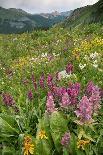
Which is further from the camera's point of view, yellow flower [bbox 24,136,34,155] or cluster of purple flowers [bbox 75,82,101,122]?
cluster of purple flowers [bbox 75,82,101,122]

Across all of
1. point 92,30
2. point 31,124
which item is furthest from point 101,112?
point 92,30

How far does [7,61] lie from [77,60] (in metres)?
5.59

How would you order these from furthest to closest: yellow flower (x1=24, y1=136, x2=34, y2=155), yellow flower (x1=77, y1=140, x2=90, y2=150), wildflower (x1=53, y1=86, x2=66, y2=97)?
wildflower (x1=53, y1=86, x2=66, y2=97)
yellow flower (x1=77, y1=140, x2=90, y2=150)
yellow flower (x1=24, y1=136, x2=34, y2=155)

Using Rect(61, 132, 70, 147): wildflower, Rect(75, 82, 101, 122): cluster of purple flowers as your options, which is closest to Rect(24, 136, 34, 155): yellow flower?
Rect(61, 132, 70, 147): wildflower

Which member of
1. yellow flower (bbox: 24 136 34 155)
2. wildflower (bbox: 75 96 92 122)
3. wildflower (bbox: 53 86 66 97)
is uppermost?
wildflower (bbox: 53 86 66 97)

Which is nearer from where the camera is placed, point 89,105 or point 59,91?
point 89,105

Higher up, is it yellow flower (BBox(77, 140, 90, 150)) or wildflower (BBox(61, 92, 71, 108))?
wildflower (BBox(61, 92, 71, 108))

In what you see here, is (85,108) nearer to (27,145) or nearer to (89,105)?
(89,105)

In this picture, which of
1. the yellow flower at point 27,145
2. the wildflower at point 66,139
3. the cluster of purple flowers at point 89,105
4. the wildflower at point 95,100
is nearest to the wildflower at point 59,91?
the cluster of purple flowers at point 89,105

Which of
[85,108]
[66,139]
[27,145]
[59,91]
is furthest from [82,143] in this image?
[59,91]

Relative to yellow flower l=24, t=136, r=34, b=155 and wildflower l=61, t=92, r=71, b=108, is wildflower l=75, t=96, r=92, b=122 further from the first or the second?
yellow flower l=24, t=136, r=34, b=155

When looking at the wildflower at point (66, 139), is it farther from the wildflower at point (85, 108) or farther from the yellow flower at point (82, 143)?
the wildflower at point (85, 108)

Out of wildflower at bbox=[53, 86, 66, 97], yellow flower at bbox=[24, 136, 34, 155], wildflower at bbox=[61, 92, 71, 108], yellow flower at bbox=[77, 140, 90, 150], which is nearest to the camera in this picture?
yellow flower at bbox=[24, 136, 34, 155]

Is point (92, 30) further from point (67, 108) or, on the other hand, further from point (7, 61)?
point (67, 108)
